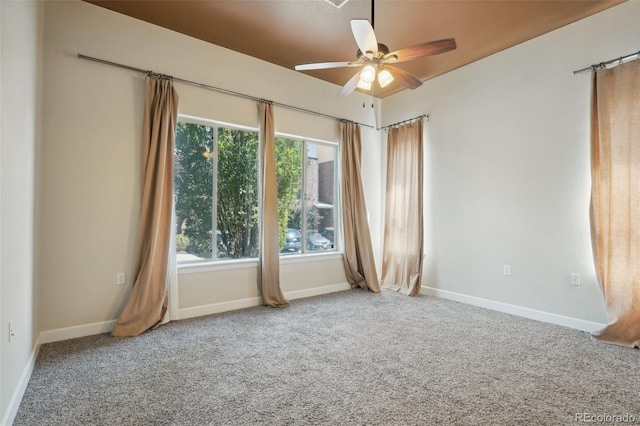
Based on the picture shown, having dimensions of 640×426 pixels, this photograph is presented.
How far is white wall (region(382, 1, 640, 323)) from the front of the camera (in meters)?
3.29

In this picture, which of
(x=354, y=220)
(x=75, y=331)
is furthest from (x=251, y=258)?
(x=75, y=331)

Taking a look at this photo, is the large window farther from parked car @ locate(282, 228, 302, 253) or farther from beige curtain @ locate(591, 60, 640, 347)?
beige curtain @ locate(591, 60, 640, 347)

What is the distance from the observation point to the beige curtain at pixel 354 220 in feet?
16.3

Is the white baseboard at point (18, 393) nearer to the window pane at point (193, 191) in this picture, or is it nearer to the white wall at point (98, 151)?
the white wall at point (98, 151)

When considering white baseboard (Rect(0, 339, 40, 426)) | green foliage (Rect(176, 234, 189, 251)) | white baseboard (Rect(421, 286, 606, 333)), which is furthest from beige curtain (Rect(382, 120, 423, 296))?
Result: white baseboard (Rect(0, 339, 40, 426))

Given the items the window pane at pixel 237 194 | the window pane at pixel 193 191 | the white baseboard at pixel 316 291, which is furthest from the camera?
the white baseboard at pixel 316 291

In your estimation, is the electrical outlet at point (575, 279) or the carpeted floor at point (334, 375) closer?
the carpeted floor at point (334, 375)

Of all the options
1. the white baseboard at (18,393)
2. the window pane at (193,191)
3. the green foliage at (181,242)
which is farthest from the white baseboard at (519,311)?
the white baseboard at (18,393)

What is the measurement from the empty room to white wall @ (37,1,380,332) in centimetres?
2

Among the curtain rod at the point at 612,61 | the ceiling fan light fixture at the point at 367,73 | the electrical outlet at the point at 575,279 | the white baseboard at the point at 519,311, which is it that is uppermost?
the curtain rod at the point at 612,61

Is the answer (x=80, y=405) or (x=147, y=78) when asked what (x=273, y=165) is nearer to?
(x=147, y=78)

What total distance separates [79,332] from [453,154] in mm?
4851

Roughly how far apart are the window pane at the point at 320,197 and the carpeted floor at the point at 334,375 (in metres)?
1.74

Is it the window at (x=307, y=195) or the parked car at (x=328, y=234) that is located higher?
the window at (x=307, y=195)
